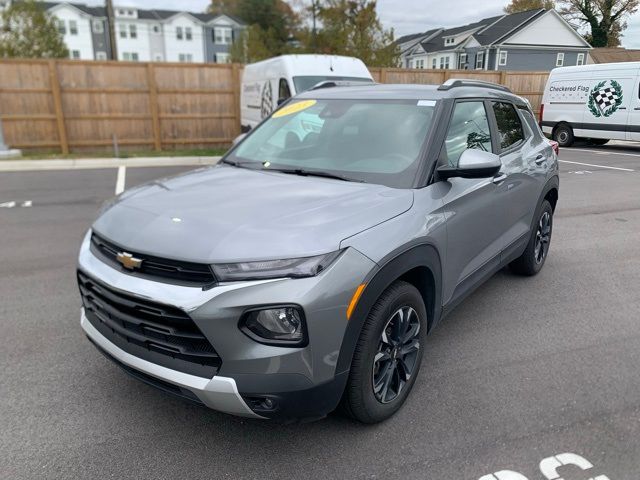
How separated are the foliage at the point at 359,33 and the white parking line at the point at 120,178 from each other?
821 inches

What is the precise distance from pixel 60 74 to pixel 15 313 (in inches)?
501

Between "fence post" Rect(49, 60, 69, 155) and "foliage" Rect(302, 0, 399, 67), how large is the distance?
1955 centimetres

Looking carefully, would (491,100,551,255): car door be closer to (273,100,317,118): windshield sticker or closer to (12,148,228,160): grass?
(273,100,317,118): windshield sticker

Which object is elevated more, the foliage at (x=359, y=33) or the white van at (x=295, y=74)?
the foliage at (x=359, y=33)

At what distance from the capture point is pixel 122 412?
2.84 m

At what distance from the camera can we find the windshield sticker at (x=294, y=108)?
13.0 ft

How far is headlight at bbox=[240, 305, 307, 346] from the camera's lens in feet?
6.96

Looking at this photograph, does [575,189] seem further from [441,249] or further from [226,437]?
[226,437]

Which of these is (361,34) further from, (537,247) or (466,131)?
(466,131)

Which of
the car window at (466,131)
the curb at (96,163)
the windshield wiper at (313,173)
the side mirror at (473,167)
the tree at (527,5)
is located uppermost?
the tree at (527,5)

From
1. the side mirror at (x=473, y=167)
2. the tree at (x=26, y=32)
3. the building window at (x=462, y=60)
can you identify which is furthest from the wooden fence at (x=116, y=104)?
the building window at (x=462, y=60)

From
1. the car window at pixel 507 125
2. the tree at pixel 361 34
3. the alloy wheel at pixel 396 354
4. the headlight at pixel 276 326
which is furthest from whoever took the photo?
the tree at pixel 361 34

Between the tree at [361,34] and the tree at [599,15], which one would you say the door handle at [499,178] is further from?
the tree at [599,15]

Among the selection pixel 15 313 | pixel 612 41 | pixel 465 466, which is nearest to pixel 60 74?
pixel 15 313
